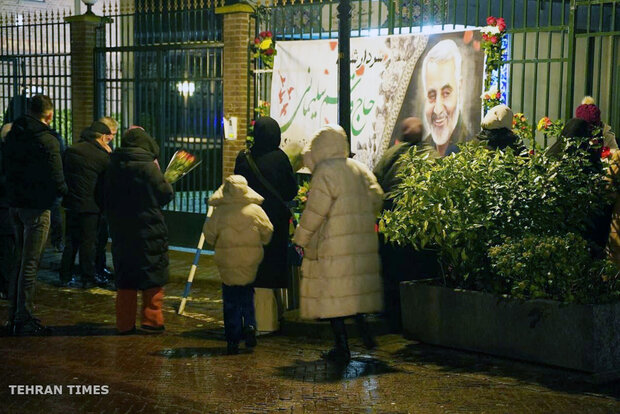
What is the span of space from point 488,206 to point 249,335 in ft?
7.35

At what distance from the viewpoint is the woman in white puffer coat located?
750 centimetres

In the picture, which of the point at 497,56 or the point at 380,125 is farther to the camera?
the point at 380,125

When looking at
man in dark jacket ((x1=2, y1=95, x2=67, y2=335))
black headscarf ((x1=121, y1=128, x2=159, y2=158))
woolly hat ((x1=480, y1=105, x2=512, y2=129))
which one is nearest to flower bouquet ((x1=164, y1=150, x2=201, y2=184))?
black headscarf ((x1=121, y1=128, x2=159, y2=158))

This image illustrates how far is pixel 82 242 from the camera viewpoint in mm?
10977

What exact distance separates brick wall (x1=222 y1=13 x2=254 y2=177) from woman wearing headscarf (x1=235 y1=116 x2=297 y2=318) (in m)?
4.63

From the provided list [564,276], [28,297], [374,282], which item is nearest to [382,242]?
[374,282]

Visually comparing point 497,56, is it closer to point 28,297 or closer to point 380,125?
point 380,125

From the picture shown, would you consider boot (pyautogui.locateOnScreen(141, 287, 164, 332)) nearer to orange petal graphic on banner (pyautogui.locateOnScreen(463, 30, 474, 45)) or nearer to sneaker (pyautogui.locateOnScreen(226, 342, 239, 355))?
sneaker (pyautogui.locateOnScreen(226, 342, 239, 355))

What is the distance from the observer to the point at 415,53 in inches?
417

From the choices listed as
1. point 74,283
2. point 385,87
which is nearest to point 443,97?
point 385,87

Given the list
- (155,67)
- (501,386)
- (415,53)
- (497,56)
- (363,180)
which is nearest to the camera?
(501,386)

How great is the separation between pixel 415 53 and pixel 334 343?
3.74 meters

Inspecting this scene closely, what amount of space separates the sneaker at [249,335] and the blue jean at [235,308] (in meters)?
0.07

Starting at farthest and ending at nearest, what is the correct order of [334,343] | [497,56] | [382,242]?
1. [497,56]
2. [382,242]
3. [334,343]
